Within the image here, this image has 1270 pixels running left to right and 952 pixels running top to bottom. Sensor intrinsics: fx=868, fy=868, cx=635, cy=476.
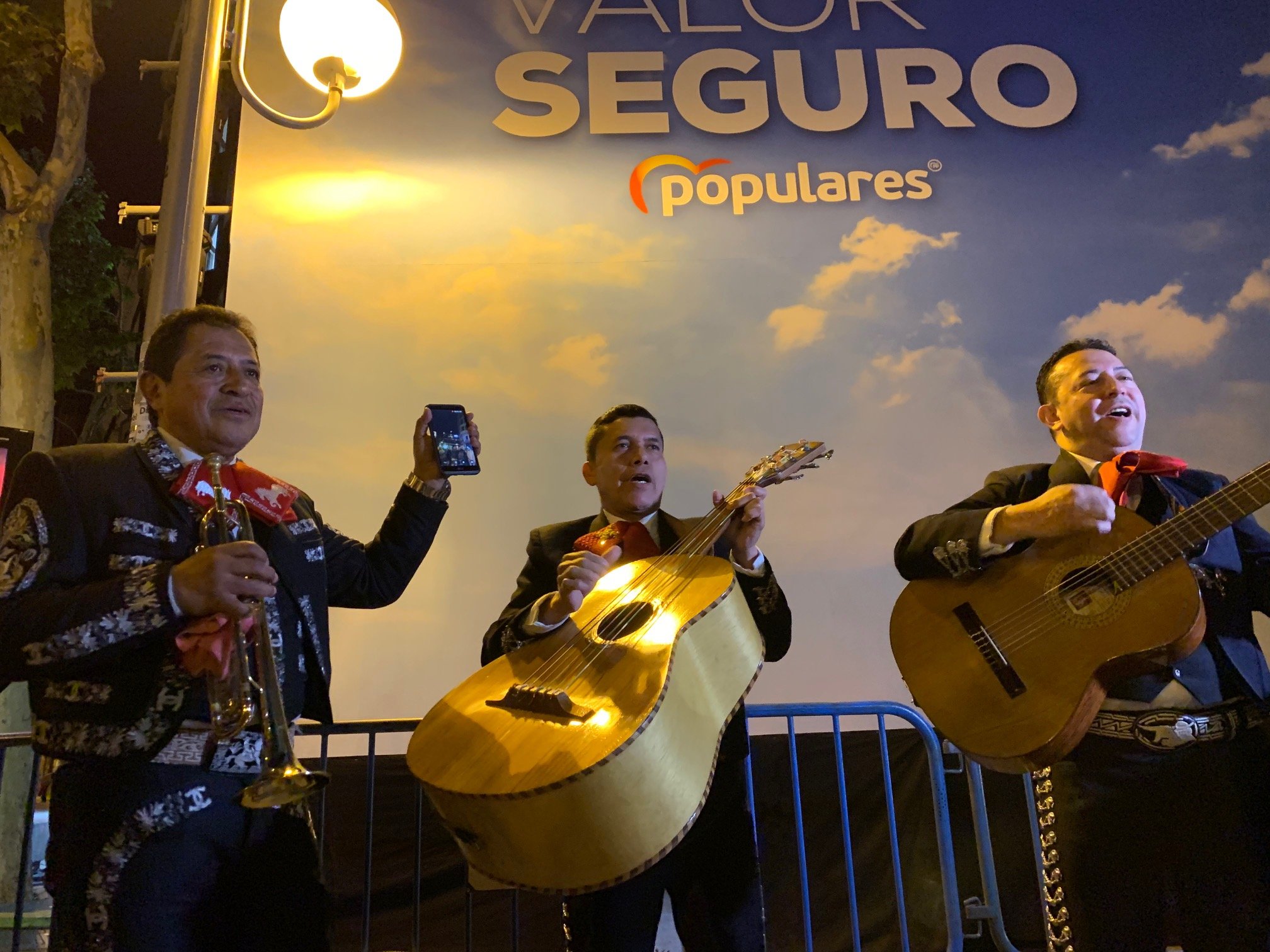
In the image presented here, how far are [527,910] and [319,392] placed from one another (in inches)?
107

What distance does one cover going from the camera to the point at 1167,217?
496cm

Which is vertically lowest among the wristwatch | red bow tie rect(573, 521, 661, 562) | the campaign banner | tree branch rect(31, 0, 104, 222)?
red bow tie rect(573, 521, 661, 562)

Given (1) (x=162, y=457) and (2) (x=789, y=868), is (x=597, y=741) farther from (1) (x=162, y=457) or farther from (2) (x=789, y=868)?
(2) (x=789, y=868)

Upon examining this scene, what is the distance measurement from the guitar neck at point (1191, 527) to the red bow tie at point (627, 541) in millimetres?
1222

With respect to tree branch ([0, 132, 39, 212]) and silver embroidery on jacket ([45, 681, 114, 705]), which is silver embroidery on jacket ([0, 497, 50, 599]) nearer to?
silver embroidery on jacket ([45, 681, 114, 705])

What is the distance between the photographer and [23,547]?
172cm

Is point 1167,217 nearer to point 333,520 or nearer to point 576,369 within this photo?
point 576,369

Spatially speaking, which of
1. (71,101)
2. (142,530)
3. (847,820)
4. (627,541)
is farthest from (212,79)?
(71,101)

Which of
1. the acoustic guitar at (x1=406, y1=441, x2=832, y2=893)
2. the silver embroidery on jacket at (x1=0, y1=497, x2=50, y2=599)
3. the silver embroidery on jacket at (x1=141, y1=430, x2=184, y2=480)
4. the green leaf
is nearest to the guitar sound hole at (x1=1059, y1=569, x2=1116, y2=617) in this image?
the acoustic guitar at (x1=406, y1=441, x2=832, y2=893)

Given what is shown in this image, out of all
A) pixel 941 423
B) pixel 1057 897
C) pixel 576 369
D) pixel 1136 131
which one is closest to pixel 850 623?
pixel 941 423

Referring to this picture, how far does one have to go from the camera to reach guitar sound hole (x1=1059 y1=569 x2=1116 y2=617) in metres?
2.14

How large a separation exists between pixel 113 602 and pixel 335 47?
8.83 feet

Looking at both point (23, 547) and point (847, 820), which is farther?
point (847, 820)

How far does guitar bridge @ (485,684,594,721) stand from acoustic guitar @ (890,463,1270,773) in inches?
39.3
